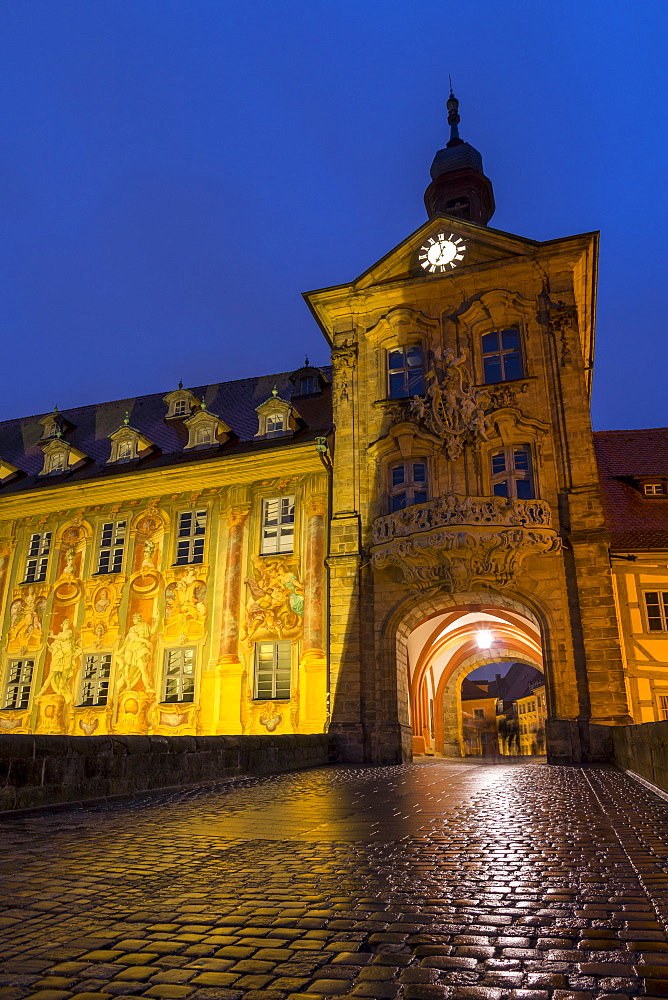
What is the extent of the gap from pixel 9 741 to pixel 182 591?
53.6 ft

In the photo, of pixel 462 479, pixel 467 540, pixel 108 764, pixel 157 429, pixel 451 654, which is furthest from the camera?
pixel 451 654

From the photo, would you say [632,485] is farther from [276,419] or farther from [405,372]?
[276,419]

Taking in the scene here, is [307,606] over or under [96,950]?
over

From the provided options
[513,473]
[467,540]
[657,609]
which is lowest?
[657,609]

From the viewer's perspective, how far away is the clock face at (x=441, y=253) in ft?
79.2

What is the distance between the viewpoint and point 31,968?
2.92m

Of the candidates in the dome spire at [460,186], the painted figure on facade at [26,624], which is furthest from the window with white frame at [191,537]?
the dome spire at [460,186]

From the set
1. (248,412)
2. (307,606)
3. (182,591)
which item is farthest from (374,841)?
(248,412)

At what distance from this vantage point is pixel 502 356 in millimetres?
Result: 22812

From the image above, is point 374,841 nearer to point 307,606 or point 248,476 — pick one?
point 307,606

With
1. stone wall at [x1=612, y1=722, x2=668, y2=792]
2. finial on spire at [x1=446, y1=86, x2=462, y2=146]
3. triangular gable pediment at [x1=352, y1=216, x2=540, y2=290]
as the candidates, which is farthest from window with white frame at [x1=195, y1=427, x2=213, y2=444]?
finial on spire at [x1=446, y1=86, x2=462, y2=146]

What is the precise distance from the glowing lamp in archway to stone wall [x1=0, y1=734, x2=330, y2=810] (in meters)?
16.5

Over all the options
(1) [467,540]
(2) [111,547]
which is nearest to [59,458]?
(2) [111,547]

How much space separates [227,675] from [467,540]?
8242 millimetres
